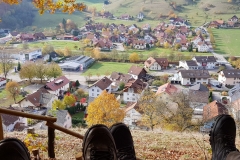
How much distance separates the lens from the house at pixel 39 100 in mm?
19531

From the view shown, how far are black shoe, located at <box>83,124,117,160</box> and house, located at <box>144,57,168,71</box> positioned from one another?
92.6ft

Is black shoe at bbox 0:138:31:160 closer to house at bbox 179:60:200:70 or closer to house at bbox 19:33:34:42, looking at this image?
house at bbox 179:60:200:70

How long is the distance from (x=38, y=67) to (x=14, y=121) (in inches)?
457

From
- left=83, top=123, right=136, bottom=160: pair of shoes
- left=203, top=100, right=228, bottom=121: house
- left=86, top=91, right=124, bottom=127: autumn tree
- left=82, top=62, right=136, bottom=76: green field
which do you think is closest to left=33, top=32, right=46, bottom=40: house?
left=82, top=62, right=136, bottom=76: green field

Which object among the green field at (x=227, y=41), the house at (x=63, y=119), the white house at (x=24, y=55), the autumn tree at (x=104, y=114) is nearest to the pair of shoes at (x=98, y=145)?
the autumn tree at (x=104, y=114)

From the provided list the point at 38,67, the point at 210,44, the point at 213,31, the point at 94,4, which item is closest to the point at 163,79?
the point at 38,67

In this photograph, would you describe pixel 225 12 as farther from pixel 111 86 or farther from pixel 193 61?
pixel 111 86

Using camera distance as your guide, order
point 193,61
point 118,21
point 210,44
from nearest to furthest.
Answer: point 193,61 < point 210,44 < point 118,21

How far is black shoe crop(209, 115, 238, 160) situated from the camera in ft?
7.61

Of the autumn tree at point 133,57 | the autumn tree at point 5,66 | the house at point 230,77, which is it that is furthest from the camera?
the autumn tree at point 133,57

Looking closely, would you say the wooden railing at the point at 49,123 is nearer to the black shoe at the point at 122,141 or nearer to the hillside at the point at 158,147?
the black shoe at the point at 122,141

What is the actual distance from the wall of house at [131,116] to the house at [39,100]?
21.5 ft

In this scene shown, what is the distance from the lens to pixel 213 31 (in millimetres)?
48594

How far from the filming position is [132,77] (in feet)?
86.3
